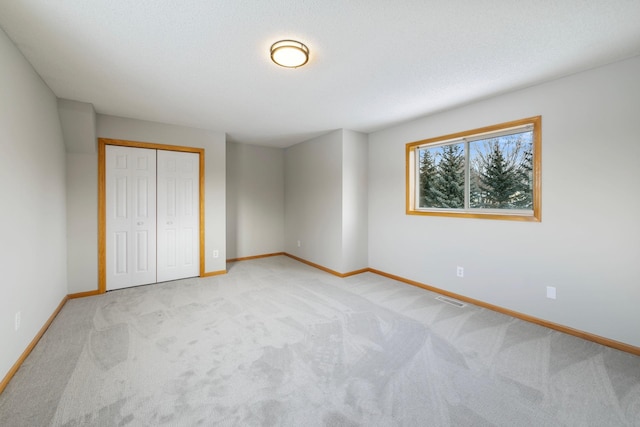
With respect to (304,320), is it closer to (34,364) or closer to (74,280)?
(34,364)

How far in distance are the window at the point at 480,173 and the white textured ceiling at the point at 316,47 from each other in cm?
51

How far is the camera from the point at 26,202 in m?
2.23

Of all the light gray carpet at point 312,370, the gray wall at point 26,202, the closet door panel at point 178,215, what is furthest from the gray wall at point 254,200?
the gray wall at point 26,202

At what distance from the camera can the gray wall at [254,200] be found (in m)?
5.55

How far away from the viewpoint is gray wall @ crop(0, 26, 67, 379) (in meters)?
1.89

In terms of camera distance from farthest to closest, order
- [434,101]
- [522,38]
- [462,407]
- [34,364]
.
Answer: [434,101]
[34,364]
[522,38]
[462,407]

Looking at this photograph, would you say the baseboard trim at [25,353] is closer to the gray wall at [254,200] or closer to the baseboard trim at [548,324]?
the gray wall at [254,200]

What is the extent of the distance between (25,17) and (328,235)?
396 centimetres

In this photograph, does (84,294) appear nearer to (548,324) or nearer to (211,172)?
(211,172)

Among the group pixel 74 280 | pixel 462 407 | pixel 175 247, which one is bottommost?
pixel 462 407

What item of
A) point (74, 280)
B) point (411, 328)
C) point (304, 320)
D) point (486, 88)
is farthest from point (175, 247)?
point (486, 88)

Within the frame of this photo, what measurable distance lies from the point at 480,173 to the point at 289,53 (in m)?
2.67

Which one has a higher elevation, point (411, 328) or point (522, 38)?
point (522, 38)

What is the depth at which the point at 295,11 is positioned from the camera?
166 centimetres
